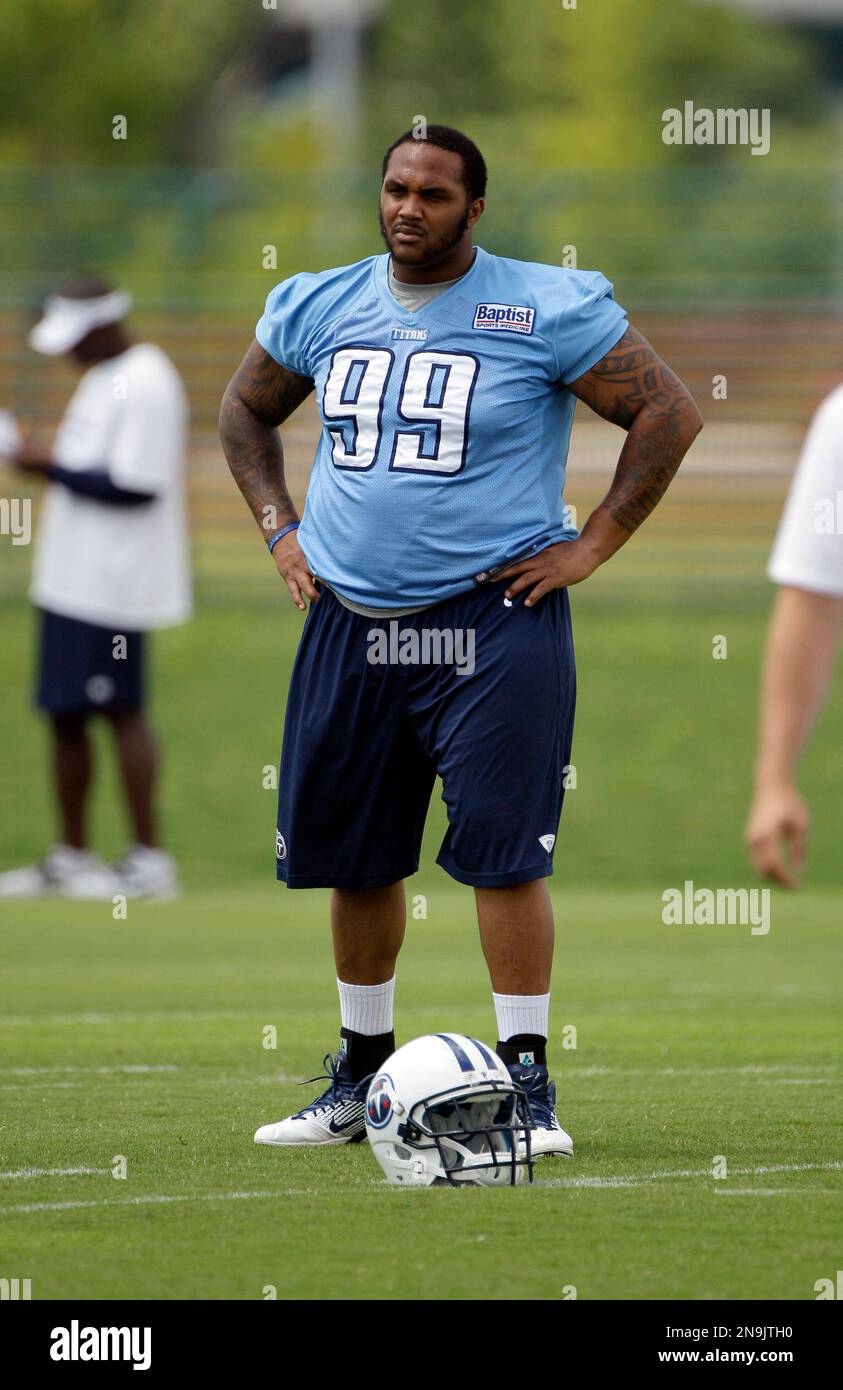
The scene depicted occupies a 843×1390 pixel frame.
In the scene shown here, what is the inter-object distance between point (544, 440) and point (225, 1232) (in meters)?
2.16

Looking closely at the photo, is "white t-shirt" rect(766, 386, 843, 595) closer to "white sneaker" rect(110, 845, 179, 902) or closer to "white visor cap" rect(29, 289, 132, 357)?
"white sneaker" rect(110, 845, 179, 902)

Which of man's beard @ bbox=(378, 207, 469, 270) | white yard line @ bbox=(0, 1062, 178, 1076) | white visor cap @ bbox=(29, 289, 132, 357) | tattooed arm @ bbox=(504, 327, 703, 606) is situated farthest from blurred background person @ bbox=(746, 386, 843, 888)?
white visor cap @ bbox=(29, 289, 132, 357)

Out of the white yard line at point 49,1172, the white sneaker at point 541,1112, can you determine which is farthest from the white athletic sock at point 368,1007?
the white yard line at point 49,1172

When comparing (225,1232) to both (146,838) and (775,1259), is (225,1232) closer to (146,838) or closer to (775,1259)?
(775,1259)

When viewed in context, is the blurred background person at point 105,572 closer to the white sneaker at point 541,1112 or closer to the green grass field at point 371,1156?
the green grass field at point 371,1156

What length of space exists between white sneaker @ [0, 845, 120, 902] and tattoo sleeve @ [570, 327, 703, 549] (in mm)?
6872

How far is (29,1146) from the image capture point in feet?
19.0

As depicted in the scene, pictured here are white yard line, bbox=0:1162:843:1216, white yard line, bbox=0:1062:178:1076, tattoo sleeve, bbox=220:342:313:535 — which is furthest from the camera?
white yard line, bbox=0:1062:178:1076

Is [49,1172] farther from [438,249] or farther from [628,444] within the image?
[438,249]

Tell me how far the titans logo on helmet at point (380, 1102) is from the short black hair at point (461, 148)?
7.22 ft

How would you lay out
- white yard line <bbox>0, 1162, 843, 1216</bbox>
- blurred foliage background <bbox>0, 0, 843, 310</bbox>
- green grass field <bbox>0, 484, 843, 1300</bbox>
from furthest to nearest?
blurred foliage background <bbox>0, 0, 843, 310</bbox> → white yard line <bbox>0, 1162, 843, 1216</bbox> → green grass field <bbox>0, 484, 843, 1300</bbox>

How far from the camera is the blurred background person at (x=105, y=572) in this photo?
12.2 metres

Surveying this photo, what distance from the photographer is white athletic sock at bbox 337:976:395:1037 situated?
20.2ft
